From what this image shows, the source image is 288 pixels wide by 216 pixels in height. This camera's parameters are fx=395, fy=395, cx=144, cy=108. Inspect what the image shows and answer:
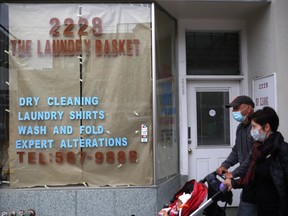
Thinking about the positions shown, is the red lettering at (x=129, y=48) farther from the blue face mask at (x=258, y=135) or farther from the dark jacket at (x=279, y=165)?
the dark jacket at (x=279, y=165)

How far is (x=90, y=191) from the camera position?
5.88m

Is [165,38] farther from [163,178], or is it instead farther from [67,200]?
[67,200]

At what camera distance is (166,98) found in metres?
6.49

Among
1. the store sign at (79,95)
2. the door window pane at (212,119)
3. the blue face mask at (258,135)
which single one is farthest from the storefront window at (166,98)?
the blue face mask at (258,135)

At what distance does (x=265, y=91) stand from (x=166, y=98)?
5.35 ft

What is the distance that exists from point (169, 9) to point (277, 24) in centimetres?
173

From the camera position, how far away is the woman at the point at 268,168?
3674 millimetres

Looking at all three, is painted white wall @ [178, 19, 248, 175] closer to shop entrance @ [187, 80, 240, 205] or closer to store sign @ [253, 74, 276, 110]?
shop entrance @ [187, 80, 240, 205]

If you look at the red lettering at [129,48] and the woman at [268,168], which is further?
the red lettering at [129,48]

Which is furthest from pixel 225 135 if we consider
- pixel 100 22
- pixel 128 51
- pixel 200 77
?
pixel 100 22

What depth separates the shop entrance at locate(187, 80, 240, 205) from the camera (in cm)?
702

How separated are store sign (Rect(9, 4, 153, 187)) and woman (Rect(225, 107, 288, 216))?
2.35m

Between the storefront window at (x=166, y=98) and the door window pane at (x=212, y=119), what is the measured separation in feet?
1.88

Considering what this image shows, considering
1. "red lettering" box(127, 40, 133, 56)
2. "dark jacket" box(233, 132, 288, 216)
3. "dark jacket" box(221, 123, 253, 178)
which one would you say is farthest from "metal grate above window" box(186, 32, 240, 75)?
"dark jacket" box(233, 132, 288, 216)
